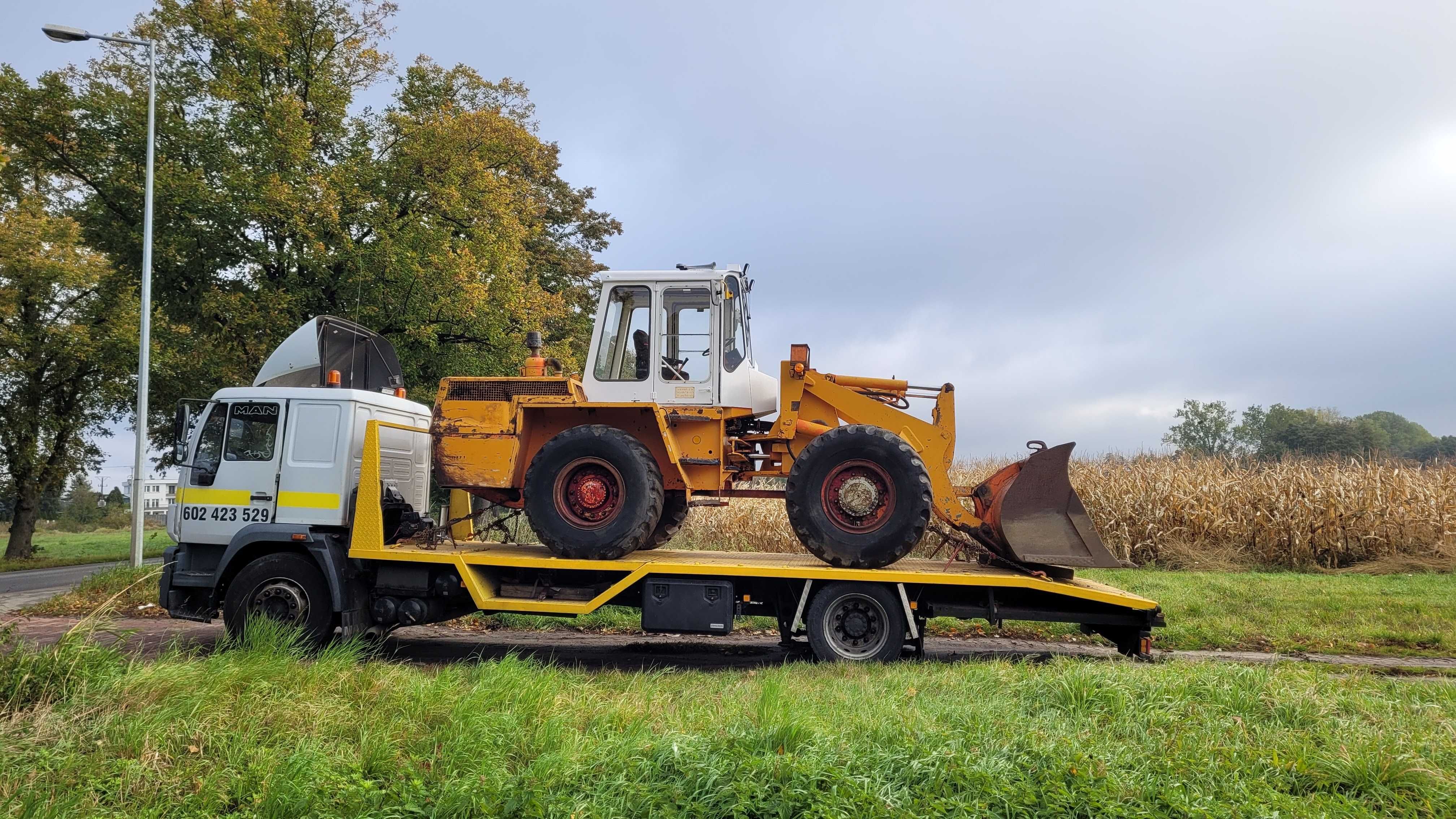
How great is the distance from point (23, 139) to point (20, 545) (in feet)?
37.7

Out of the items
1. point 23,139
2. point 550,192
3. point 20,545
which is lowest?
point 20,545

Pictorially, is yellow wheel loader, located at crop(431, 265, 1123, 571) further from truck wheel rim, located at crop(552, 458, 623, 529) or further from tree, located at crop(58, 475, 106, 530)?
tree, located at crop(58, 475, 106, 530)

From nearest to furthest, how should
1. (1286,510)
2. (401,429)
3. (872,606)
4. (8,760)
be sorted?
(8,760)
(872,606)
(401,429)
(1286,510)

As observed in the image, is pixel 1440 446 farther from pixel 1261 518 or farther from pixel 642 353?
pixel 642 353

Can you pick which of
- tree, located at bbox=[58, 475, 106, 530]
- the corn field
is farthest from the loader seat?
tree, located at bbox=[58, 475, 106, 530]

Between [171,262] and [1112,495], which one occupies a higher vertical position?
[171,262]

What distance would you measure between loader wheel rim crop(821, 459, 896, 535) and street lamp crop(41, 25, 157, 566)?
1317 cm

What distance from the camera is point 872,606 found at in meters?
8.19

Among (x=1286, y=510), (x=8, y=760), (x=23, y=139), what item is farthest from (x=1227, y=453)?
(x=23, y=139)

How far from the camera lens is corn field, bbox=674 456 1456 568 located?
1572 centimetres

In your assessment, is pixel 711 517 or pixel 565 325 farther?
pixel 565 325

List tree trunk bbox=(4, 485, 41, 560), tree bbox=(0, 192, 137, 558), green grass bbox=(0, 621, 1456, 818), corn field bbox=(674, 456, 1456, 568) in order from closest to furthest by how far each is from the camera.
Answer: green grass bbox=(0, 621, 1456, 818)
corn field bbox=(674, 456, 1456, 568)
tree bbox=(0, 192, 137, 558)
tree trunk bbox=(4, 485, 41, 560)

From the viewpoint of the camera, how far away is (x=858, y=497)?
8156 millimetres

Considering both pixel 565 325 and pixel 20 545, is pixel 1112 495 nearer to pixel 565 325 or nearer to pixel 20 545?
pixel 565 325
